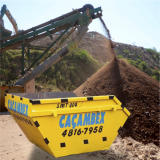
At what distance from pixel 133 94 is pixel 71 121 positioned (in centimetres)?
337

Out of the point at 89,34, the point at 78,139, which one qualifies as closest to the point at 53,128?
the point at 78,139

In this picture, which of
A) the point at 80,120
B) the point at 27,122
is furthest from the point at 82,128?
the point at 27,122

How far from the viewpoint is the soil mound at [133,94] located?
4746 millimetres

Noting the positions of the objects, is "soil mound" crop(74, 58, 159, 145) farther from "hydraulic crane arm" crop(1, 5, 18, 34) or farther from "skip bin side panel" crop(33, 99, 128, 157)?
"hydraulic crane arm" crop(1, 5, 18, 34)

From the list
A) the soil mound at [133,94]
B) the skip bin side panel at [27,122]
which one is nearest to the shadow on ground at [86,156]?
the skip bin side panel at [27,122]

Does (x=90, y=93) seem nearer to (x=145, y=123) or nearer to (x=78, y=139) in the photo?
(x=145, y=123)

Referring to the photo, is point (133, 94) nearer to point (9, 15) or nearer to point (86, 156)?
point (86, 156)

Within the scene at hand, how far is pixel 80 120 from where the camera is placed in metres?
2.99

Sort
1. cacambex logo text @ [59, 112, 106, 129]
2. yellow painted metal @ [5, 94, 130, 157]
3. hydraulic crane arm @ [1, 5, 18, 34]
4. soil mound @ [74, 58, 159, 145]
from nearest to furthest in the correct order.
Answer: yellow painted metal @ [5, 94, 130, 157]
cacambex logo text @ [59, 112, 106, 129]
soil mound @ [74, 58, 159, 145]
hydraulic crane arm @ [1, 5, 18, 34]

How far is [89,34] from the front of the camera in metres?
22.8

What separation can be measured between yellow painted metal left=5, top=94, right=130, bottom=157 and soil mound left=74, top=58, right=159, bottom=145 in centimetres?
166

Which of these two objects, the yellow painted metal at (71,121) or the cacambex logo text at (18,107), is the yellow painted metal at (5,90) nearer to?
the cacambex logo text at (18,107)

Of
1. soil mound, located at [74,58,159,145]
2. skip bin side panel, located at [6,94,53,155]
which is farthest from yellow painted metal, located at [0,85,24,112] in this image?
skip bin side panel, located at [6,94,53,155]

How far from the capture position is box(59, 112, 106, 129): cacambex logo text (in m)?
2.87
